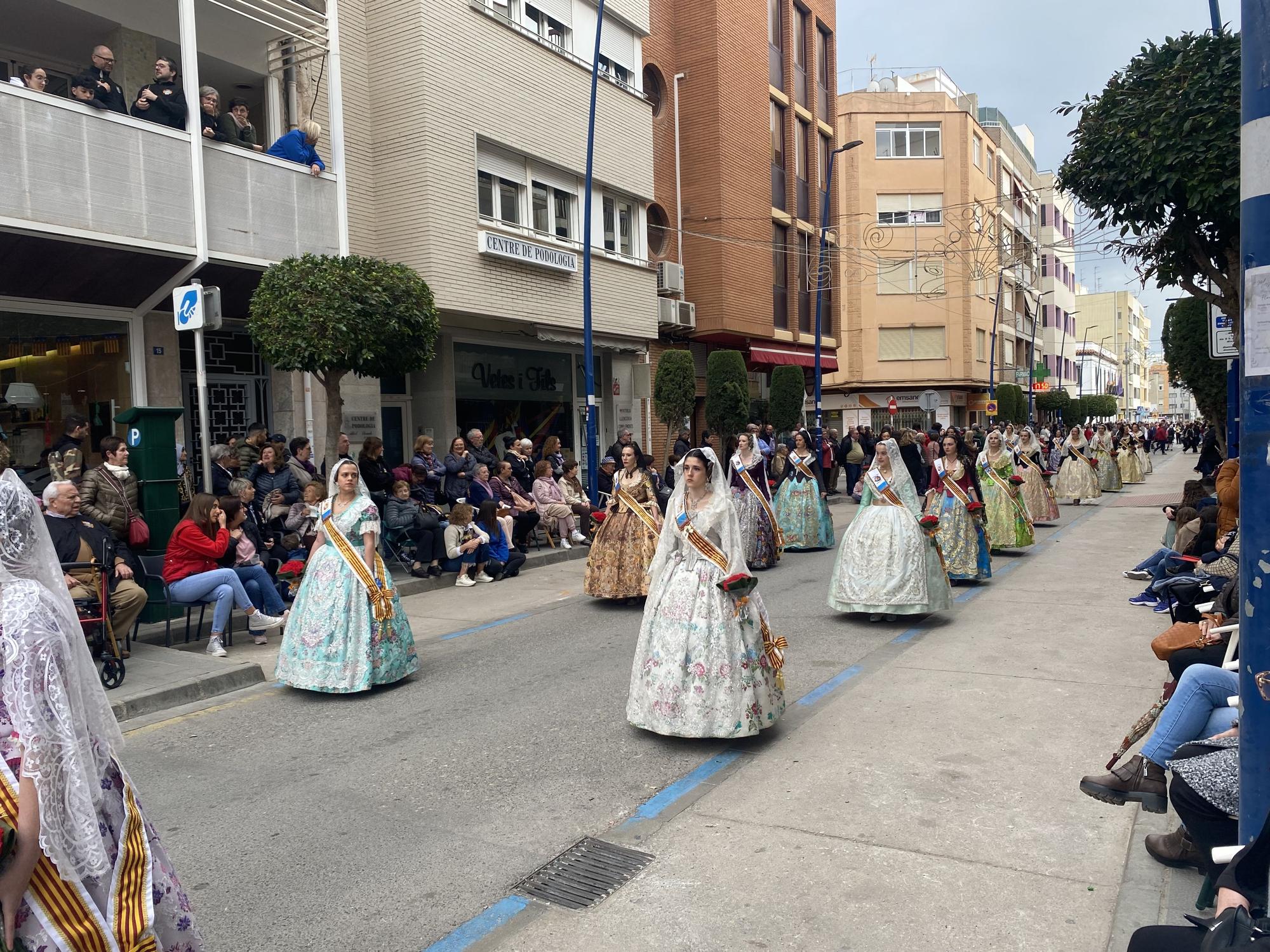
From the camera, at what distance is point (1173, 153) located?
7418 mm

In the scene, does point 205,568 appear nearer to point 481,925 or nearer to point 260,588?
point 260,588

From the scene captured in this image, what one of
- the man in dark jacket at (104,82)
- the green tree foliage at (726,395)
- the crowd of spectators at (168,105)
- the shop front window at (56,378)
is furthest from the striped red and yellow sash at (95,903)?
the green tree foliage at (726,395)

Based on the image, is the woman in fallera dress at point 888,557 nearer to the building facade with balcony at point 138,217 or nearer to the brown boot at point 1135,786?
→ the brown boot at point 1135,786

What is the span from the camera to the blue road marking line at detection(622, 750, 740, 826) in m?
4.88

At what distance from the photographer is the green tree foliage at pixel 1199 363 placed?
17609mm

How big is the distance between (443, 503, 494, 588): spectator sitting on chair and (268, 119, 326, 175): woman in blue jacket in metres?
5.31

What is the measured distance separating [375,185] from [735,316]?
11.9 meters

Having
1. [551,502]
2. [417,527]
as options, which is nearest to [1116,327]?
[551,502]

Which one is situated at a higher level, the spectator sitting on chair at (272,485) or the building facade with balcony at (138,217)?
the building facade with balcony at (138,217)

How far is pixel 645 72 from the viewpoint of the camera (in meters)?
25.8

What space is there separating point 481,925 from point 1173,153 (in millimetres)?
7153

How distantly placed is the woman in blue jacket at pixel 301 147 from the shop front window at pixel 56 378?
10.5 ft

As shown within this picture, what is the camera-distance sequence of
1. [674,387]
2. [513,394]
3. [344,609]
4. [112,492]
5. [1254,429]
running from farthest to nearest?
[674,387]
[513,394]
[112,492]
[344,609]
[1254,429]

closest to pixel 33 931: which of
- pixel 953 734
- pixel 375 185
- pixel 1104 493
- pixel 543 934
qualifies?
pixel 543 934
